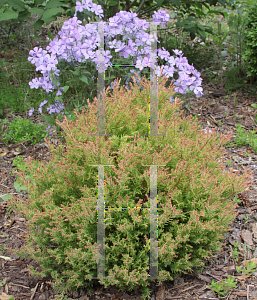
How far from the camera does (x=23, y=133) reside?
357cm

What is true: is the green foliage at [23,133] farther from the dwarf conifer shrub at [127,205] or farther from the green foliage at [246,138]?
the green foliage at [246,138]

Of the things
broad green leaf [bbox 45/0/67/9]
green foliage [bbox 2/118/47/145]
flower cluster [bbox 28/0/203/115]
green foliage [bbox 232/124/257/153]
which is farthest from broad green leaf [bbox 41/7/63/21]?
green foliage [bbox 232/124/257/153]

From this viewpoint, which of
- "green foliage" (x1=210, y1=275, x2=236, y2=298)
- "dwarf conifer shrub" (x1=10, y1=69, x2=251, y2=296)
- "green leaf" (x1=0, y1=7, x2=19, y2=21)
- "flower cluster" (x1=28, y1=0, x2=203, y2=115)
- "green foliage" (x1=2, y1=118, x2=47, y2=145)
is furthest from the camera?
"green foliage" (x1=2, y1=118, x2=47, y2=145)

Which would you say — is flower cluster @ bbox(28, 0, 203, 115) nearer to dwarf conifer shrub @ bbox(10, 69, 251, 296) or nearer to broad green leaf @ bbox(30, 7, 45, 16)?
broad green leaf @ bbox(30, 7, 45, 16)

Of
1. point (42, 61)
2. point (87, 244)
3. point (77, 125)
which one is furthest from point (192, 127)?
point (42, 61)

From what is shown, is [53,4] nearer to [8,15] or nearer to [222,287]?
[8,15]

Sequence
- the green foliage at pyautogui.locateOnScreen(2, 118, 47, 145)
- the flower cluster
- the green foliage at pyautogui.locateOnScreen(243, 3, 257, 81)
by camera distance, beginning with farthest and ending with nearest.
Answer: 1. the green foliage at pyautogui.locateOnScreen(243, 3, 257, 81)
2. the green foliage at pyautogui.locateOnScreen(2, 118, 47, 145)
3. the flower cluster

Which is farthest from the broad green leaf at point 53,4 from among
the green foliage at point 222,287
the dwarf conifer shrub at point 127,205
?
the green foliage at point 222,287

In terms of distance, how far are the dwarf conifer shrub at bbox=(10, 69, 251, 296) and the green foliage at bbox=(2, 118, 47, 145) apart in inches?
62.8

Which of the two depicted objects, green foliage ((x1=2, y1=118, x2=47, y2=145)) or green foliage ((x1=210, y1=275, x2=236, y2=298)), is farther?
green foliage ((x1=2, y1=118, x2=47, y2=145))

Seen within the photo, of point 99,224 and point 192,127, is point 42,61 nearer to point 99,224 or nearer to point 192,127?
point 192,127

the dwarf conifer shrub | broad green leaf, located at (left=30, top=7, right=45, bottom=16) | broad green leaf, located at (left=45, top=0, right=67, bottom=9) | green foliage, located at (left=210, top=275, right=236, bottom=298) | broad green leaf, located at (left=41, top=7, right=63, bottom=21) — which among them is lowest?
green foliage, located at (left=210, top=275, right=236, bottom=298)

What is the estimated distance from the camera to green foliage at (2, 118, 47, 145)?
11.5 feet

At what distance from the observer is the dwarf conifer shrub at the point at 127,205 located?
66.0 inches
